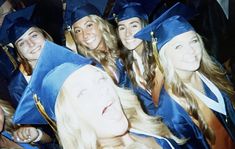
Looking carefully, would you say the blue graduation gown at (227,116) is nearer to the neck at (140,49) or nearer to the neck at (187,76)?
the neck at (187,76)

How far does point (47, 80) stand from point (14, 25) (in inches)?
8.9

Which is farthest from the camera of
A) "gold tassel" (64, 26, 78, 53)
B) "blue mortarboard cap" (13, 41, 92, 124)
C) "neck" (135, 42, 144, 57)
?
"neck" (135, 42, 144, 57)

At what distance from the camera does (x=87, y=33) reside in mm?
1361

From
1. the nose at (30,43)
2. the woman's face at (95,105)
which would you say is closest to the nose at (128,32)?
the woman's face at (95,105)

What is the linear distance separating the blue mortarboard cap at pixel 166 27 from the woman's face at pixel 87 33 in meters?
0.16

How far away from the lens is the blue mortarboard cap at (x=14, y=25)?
4.15 feet

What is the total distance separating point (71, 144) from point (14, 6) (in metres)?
0.51

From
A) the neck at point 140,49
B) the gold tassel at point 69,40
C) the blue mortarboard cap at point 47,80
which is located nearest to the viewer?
the blue mortarboard cap at point 47,80

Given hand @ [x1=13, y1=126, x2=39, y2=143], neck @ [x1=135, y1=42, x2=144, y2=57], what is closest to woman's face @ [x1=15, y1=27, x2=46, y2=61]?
hand @ [x1=13, y1=126, x2=39, y2=143]

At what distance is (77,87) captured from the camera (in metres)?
1.25

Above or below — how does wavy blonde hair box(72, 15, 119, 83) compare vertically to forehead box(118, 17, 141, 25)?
below

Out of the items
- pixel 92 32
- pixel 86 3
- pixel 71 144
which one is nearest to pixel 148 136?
pixel 71 144

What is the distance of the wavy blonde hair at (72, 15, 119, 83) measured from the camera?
1349 millimetres

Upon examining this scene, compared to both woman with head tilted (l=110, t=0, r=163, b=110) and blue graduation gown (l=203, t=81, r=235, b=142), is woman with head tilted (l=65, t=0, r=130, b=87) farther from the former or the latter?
blue graduation gown (l=203, t=81, r=235, b=142)
